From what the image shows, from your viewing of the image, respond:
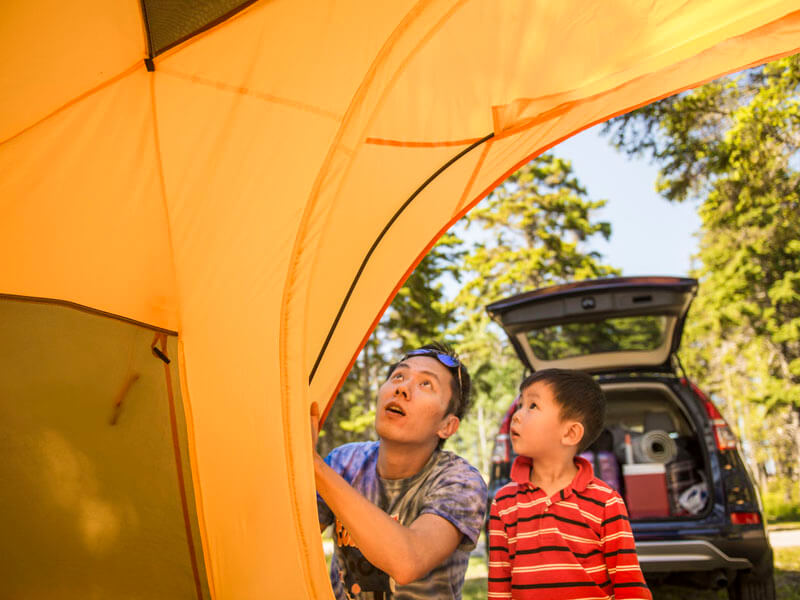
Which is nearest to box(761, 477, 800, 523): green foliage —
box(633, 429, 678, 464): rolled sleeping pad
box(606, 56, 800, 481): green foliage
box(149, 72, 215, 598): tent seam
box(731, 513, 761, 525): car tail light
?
box(606, 56, 800, 481): green foliage

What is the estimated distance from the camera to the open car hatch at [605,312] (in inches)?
175

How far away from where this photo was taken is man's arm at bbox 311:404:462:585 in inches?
67.7

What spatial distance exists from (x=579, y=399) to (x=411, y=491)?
0.69 metres

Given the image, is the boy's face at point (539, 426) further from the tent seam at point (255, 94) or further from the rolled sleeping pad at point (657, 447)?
the rolled sleeping pad at point (657, 447)

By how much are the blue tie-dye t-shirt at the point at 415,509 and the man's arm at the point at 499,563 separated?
100 mm

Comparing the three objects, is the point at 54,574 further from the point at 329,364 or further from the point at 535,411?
the point at 535,411

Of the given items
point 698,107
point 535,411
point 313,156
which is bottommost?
point 535,411

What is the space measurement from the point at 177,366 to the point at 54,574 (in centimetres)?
72

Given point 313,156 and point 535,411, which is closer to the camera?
point 313,156

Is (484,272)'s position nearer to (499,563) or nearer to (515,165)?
(515,165)

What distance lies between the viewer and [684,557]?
4051mm

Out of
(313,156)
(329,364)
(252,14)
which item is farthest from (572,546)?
(252,14)

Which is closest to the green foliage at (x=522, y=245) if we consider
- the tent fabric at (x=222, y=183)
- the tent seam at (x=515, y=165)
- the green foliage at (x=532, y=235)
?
the green foliage at (x=532, y=235)

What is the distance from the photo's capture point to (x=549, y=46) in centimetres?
239
